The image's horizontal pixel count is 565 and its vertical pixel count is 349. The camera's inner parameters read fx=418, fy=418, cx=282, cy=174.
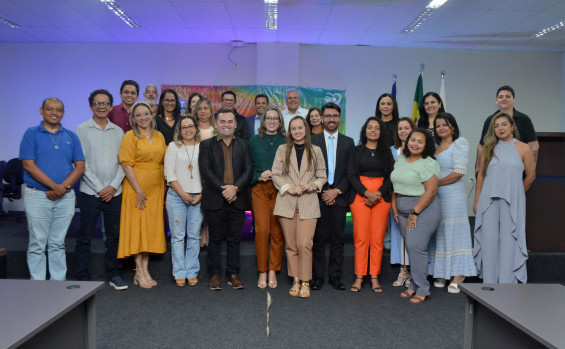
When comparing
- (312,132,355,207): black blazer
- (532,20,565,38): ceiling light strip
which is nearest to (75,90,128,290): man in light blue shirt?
(312,132,355,207): black blazer

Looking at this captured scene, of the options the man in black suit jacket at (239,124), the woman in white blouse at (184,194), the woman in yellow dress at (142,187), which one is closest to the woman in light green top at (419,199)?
the man in black suit jacket at (239,124)

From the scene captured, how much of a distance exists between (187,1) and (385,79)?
3.93 m

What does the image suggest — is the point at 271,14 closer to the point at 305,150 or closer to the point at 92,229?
the point at 305,150

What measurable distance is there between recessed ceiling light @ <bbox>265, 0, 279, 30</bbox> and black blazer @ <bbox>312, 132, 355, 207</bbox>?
2564mm

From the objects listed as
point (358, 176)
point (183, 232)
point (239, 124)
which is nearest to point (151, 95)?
point (239, 124)

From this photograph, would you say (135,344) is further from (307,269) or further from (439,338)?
(439,338)

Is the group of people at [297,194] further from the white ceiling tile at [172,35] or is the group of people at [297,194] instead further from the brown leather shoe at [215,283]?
the white ceiling tile at [172,35]

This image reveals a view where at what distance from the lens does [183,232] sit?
12.6 ft

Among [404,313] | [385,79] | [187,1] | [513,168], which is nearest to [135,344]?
[404,313]

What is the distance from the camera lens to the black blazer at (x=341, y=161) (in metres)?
3.75

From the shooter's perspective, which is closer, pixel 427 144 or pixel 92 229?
pixel 427 144

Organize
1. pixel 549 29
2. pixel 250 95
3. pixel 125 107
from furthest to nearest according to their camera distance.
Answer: pixel 250 95 < pixel 549 29 < pixel 125 107

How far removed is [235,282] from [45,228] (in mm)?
1651

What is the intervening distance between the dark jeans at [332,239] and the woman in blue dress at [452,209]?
90cm
